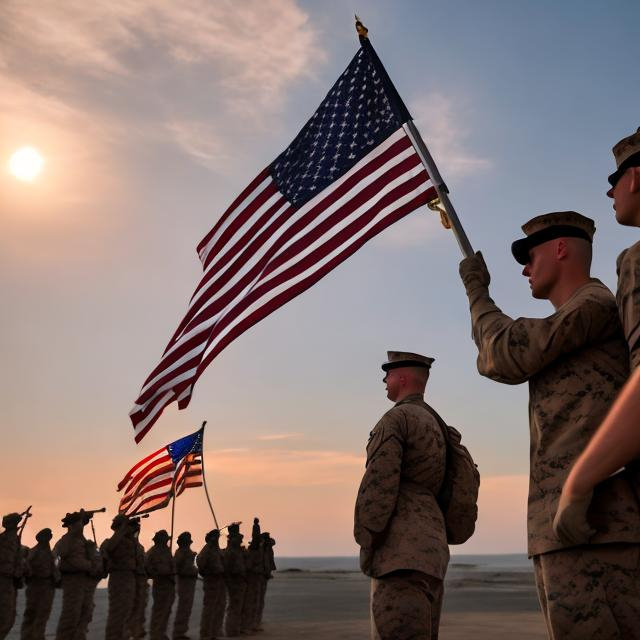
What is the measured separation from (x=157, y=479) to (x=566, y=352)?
1397cm

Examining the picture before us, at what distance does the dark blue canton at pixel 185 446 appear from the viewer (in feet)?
52.0

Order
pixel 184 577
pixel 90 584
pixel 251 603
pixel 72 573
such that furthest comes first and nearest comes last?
pixel 251 603
pixel 184 577
pixel 90 584
pixel 72 573

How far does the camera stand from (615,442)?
1.86 meters

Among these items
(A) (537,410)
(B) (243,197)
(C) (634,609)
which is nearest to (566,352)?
(A) (537,410)

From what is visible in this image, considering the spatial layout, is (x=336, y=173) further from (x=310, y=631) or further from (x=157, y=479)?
(x=310, y=631)

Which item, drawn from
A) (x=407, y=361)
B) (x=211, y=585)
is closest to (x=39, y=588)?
(x=211, y=585)

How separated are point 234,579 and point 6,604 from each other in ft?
19.8

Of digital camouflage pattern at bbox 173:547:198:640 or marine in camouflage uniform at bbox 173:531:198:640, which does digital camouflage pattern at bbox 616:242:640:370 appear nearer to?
digital camouflage pattern at bbox 173:547:198:640

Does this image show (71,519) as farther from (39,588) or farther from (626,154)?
(626,154)

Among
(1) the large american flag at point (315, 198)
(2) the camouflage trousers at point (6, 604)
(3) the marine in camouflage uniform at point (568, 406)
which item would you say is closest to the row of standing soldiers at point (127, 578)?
(2) the camouflage trousers at point (6, 604)

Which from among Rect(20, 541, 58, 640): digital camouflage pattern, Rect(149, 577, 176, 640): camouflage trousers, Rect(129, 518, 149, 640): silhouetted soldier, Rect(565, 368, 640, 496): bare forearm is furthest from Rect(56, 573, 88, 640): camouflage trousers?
Rect(565, 368, 640, 496): bare forearm

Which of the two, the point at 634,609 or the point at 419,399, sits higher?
the point at 419,399

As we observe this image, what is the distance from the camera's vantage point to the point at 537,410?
241 cm

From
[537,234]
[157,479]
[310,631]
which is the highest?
[157,479]
